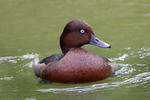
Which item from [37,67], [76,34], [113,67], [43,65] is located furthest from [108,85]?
[37,67]

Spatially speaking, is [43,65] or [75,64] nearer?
[75,64]

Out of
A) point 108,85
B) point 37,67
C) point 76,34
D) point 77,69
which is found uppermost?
point 76,34

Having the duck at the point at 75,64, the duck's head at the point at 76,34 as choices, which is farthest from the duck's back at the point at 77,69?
the duck's head at the point at 76,34

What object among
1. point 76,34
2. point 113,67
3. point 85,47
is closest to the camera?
point 76,34

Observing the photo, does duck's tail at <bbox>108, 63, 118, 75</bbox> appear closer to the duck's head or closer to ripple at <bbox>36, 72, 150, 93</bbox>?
ripple at <bbox>36, 72, 150, 93</bbox>

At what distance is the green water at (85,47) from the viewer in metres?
7.81

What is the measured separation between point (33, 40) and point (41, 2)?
3936 mm

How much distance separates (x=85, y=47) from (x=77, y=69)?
115 inches

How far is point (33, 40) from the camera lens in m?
11.5

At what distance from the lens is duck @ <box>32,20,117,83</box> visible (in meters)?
8.09

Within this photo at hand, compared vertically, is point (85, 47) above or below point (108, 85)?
above

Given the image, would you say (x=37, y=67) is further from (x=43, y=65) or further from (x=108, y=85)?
(x=108, y=85)

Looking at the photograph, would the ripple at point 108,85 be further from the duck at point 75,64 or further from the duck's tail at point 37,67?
the duck's tail at point 37,67

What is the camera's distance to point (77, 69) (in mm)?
8086
